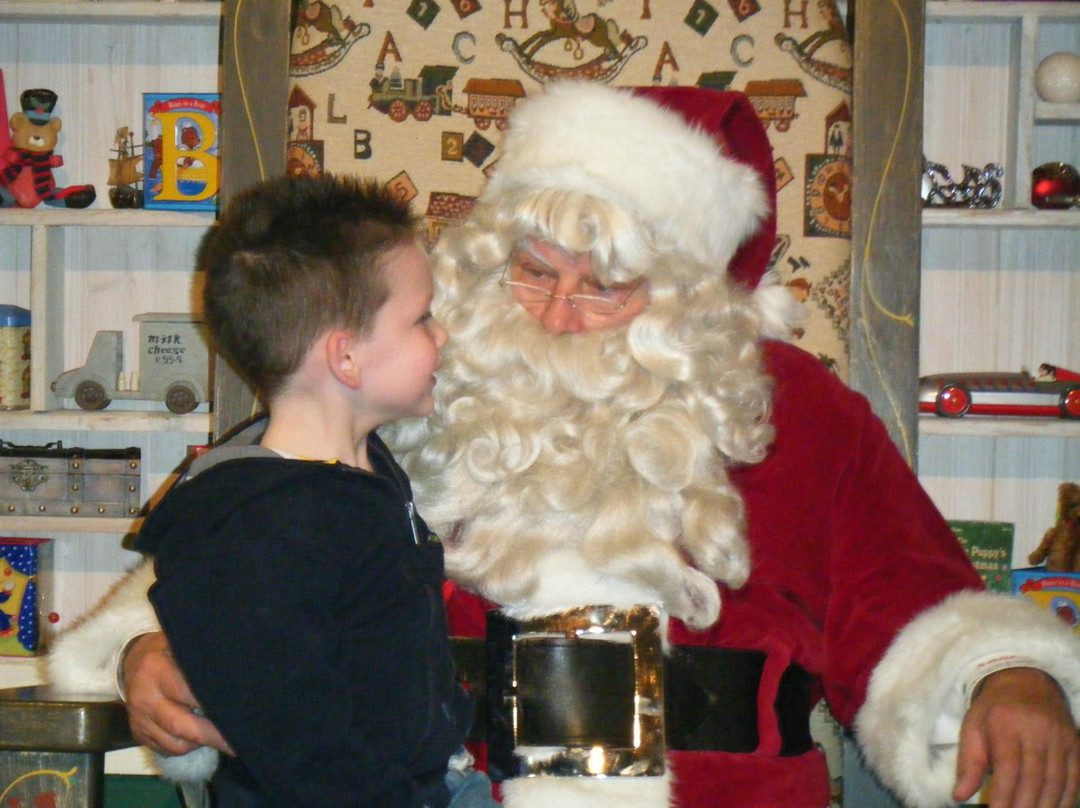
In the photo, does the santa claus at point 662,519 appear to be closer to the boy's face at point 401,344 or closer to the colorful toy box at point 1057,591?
the boy's face at point 401,344

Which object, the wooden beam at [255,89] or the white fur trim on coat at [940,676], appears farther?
the wooden beam at [255,89]

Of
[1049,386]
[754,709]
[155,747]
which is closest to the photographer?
[155,747]

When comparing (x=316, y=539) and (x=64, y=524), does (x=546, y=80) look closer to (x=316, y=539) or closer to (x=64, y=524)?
(x=316, y=539)

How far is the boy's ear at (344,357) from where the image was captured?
109 centimetres

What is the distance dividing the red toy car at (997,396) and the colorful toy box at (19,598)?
6.11ft

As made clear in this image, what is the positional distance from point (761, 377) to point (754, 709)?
0.44m

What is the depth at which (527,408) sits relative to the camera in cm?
145

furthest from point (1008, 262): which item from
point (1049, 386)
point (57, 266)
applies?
point (57, 266)

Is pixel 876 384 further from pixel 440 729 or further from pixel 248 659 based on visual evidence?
pixel 248 659

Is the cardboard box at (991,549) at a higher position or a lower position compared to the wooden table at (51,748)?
higher

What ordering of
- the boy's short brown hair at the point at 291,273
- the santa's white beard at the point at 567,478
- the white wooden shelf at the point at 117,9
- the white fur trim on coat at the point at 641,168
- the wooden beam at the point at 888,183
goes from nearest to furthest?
1. the boy's short brown hair at the point at 291,273
2. the santa's white beard at the point at 567,478
3. the white fur trim on coat at the point at 641,168
4. the wooden beam at the point at 888,183
5. the white wooden shelf at the point at 117,9

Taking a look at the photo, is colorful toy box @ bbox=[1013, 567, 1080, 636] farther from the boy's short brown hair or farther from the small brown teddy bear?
the boy's short brown hair

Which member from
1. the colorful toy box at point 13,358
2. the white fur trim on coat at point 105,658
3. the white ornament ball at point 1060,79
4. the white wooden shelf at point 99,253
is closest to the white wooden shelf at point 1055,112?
the white ornament ball at point 1060,79

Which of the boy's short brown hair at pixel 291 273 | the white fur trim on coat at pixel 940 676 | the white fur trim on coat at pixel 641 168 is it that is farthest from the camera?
the white fur trim on coat at pixel 641 168
